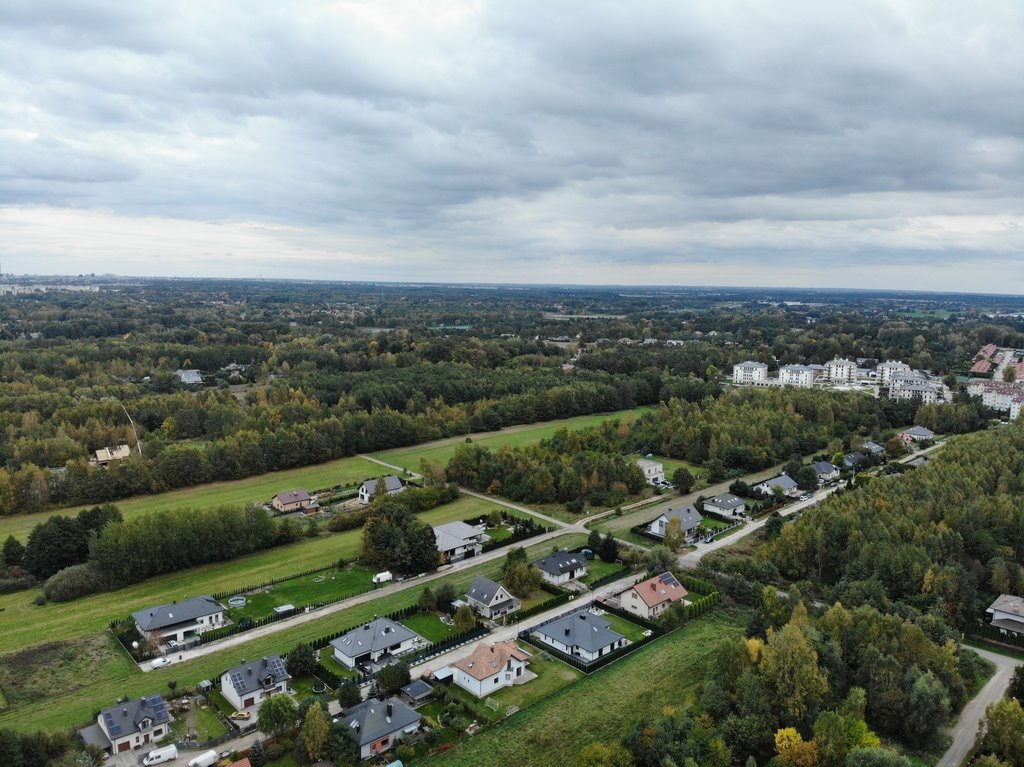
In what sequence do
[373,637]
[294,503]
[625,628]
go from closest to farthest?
[373,637]
[625,628]
[294,503]

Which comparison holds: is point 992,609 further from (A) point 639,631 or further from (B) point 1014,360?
(B) point 1014,360

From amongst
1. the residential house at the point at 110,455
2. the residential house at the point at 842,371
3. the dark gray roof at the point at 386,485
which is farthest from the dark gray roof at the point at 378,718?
the residential house at the point at 842,371

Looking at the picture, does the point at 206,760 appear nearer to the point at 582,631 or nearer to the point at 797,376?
the point at 582,631

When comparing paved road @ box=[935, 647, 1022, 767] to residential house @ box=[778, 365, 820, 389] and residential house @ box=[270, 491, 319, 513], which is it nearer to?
residential house @ box=[270, 491, 319, 513]

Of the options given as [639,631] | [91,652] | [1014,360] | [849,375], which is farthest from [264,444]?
[1014,360]

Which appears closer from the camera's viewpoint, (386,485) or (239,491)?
(386,485)

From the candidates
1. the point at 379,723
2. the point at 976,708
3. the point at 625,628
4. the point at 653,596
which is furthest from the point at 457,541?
the point at 976,708

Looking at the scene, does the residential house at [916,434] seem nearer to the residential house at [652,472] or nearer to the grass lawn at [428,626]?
the residential house at [652,472]
